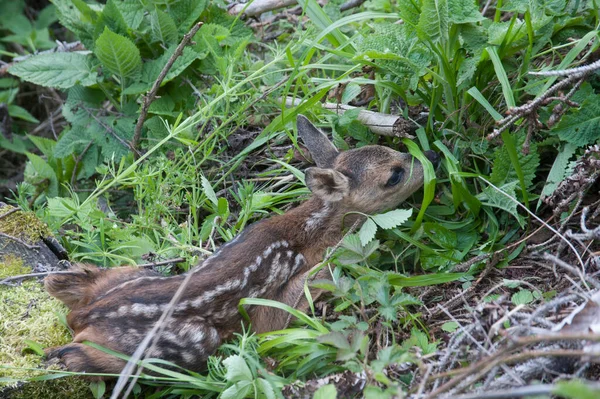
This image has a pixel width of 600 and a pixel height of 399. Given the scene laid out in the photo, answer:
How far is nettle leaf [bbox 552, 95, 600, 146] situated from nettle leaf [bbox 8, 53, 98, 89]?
3530 millimetres

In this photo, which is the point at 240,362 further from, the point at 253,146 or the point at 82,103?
the point at 82,103

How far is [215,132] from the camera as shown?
15.7ft

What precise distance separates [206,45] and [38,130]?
349 cm

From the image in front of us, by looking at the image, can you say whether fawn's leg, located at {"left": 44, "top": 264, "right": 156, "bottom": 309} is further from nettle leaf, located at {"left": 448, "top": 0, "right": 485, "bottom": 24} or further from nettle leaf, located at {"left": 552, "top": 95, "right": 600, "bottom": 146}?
nettle leaf, located at {"left": 552, "top": 95, "right": 600, "bottom": 146}

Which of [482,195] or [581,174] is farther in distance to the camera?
[482,195]

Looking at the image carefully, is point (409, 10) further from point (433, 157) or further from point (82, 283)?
point (82, 283)

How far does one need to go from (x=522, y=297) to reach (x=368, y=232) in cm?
99

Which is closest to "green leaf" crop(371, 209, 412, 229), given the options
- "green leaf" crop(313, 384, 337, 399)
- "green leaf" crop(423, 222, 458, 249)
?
"green leaf" crop(423, 222, 458, 249)

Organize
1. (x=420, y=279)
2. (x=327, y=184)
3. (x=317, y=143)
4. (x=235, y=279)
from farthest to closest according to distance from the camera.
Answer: (x=317, y=143) → (x=327, y=184) → (x=235, y=279) → (x=420, y=279)

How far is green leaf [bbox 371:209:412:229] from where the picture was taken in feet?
13.5

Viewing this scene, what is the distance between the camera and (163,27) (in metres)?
5.45

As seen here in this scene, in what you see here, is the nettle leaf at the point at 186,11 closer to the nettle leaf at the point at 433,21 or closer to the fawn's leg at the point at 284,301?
the nettle leaf at the point at 433,21

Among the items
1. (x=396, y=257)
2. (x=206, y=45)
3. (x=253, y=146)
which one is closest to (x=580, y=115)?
(x=396, y=257)

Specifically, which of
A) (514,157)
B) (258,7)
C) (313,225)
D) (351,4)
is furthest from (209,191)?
(351,4)
